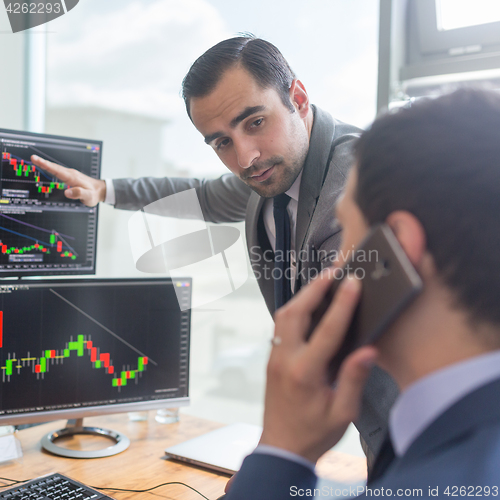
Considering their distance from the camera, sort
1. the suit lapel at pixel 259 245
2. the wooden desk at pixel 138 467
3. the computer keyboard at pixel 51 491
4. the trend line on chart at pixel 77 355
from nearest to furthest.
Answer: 1. the computer keyboard at pixel 51 491
2. the wooden desk at pixel 138 467
3. the trend line on chart at pixel 77 355
4. the suit lapel at pixel 259 245

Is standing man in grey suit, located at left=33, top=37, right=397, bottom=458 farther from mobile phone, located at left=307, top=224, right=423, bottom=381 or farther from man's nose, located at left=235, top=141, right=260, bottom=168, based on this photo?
mobile phone, located at left=307, top=224, right=423, bottom=381

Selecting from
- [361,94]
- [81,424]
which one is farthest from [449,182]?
[361,94]

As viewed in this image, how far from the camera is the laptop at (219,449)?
1173mm

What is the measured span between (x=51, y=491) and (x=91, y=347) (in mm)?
394

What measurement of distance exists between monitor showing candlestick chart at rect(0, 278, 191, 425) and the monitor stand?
0.08 meters

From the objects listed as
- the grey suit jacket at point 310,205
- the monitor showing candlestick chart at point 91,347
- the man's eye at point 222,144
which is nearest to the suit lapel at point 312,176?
the grey suit jacket at point 310,205

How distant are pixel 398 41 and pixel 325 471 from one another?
1.41 meters

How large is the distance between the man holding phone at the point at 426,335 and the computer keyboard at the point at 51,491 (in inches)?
22.1

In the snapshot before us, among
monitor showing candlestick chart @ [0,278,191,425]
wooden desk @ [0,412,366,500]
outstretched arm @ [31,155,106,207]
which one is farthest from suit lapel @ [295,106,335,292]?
outstretched arm @ [31,155,106,207]

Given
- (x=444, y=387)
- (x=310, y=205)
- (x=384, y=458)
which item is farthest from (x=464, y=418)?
(x=310, y=205)

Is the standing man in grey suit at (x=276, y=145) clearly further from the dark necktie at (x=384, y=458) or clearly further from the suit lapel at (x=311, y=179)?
the dark necktie at (x=384, y=458)

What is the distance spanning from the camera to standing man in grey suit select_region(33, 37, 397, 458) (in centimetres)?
120

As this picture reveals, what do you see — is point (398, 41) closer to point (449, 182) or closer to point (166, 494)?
point (449, 182)

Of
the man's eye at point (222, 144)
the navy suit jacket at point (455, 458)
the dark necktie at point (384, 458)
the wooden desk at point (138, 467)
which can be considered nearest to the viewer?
the navy suit jacket at point (455, 458)
